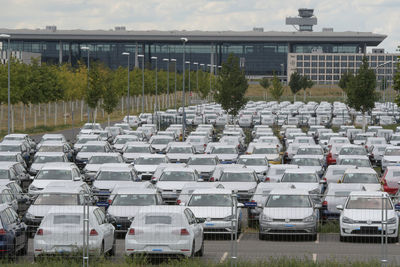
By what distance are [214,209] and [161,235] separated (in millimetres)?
5269

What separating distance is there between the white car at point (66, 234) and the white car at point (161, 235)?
0.66 meters

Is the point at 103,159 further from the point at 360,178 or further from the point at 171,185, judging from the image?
the point at 360,178

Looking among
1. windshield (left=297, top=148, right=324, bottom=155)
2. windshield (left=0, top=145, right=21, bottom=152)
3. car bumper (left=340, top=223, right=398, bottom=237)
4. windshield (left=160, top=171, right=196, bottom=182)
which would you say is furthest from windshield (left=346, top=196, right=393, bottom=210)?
windshield (left=0, top=145, right=21, bottom=152)

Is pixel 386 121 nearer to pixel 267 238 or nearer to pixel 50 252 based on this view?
pixel 267 238

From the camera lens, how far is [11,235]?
776 inches

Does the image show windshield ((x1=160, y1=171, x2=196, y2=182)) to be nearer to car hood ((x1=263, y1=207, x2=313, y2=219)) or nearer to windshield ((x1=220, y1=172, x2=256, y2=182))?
windshield ((x1=220, y1=172, x2=256, y2=182))

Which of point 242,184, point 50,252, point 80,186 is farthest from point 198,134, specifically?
point 50,252

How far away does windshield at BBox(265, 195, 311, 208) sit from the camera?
2441 cm

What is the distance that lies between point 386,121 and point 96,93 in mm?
28509

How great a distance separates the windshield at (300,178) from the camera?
32562 millimetres

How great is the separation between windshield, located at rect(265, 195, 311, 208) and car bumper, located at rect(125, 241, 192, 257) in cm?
565

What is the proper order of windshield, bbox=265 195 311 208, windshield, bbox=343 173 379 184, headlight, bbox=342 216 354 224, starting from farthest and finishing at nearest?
windshield, bbox=343 173 379 184, windshield, bbox=265 195 311 208, headlight, bbox=342 216 354 224

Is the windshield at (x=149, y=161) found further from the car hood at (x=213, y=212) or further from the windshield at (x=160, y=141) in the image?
the car hood at (x=213, y=212)

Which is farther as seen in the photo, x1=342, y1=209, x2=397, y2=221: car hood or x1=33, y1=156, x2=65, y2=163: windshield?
x1=33, y1=156, x2=65, y2=163: windshield
